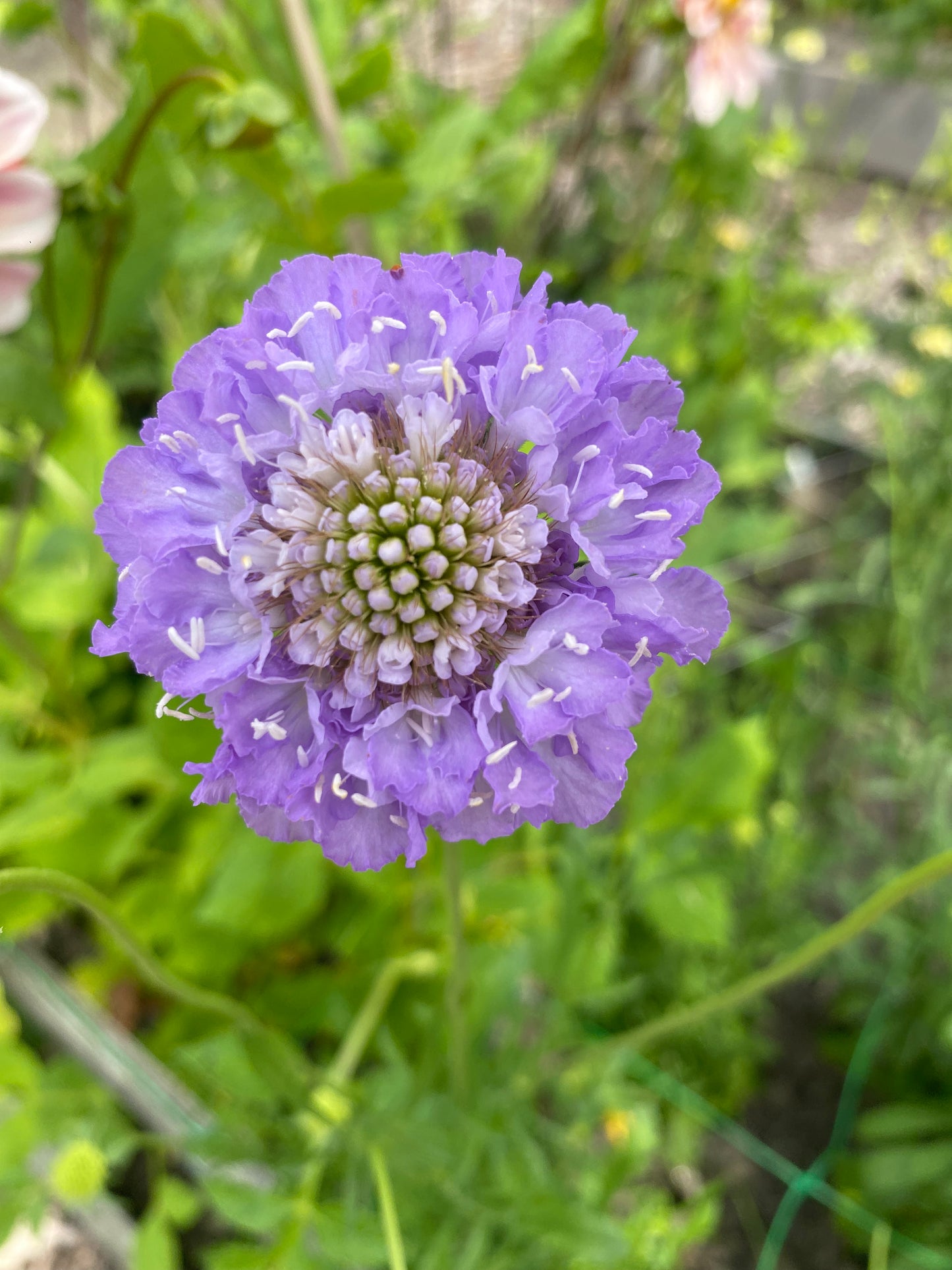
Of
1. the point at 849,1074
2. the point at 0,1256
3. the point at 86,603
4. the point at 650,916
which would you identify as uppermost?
the point at 86,603

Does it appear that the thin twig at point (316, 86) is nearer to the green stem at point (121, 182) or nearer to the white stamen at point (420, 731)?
the green stem at point (121, 182)

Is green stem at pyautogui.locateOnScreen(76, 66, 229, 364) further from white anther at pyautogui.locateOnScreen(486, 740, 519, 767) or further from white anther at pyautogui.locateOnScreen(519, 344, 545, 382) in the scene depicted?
white anther at pyautogui.locateOnScreen(486, 740, 519, 767)

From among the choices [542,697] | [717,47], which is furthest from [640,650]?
[717,47]

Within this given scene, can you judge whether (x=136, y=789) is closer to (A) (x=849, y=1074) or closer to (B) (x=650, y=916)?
(B) (x=650, y=916)

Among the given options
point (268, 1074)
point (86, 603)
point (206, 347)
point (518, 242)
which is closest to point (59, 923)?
point (86, 603)

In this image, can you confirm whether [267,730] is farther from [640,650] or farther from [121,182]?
[121,182]

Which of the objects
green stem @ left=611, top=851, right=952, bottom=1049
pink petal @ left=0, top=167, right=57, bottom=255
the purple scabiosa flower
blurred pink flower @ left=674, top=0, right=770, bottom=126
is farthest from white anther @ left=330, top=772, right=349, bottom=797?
blurred pink flower @ left=674, top=0, right=770, bottom=126
